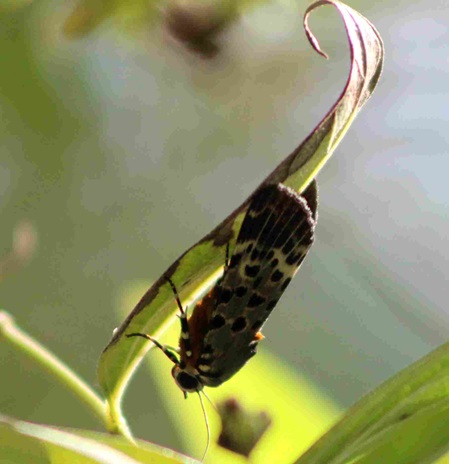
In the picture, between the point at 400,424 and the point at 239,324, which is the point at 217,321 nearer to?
the point at 239,324

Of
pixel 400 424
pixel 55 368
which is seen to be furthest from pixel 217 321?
pixel 400 424

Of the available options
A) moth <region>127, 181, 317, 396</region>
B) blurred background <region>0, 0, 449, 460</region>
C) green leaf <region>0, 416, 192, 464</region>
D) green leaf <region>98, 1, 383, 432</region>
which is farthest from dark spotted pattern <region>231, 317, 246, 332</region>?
blurred background <region>0, 0, 449, 460</region>

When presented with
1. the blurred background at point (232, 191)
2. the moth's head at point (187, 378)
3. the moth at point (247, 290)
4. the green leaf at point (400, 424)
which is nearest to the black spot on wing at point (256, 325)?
the moth at point (247, 290)

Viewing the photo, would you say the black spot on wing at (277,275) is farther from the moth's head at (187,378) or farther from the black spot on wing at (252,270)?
the moth's head at (187,378)

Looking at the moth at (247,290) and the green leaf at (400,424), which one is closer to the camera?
the green leaf at (400,424)

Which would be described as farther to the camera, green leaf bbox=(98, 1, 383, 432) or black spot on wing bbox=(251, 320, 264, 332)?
black spot on wing bbox=(251, 320, 264, 332)

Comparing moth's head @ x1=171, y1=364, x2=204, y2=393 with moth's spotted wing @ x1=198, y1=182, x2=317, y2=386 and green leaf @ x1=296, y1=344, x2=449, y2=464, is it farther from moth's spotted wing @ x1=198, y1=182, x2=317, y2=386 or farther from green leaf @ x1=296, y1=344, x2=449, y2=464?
green leaf @ x1=296, y1=344, x2=449, y2=464

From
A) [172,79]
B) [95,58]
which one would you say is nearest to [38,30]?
[95,58]
